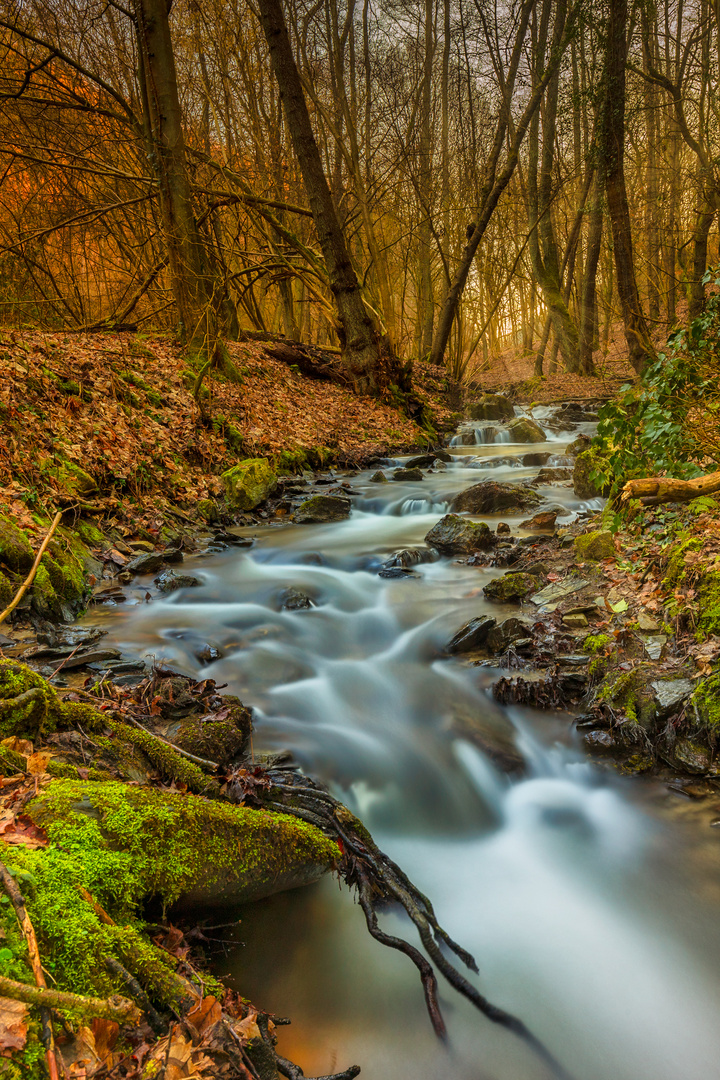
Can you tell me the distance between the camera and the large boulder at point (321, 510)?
8.69 m

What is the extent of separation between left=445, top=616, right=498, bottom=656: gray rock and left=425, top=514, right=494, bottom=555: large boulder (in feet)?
6.73

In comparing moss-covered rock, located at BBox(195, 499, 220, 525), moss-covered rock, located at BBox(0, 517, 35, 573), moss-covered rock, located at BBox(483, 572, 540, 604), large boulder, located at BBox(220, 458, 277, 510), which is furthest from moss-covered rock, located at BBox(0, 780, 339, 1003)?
large boulder, located at BBox(220, 458, 277, 510)

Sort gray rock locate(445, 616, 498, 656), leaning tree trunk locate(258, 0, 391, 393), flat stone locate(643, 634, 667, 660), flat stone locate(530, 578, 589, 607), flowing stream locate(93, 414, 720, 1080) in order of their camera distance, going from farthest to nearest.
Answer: leaning tree trunk locate(258, 0, 391, 393)
flat stone locate(530, 578, 589, 607)
gray rock locate(445, 616, 498, 656)
flat stone locate(643, 634, 667, 660)
flowing stream locate(93, 414, 720, 1080)

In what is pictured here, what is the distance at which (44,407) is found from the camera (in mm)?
7047

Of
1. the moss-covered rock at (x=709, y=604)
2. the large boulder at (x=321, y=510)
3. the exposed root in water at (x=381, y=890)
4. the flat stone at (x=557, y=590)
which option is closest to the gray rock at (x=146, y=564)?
the large boulder at (x=321, y=510)

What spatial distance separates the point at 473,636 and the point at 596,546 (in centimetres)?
154

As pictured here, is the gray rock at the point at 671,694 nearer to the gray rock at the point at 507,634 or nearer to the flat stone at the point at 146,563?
the gray rock at the point at 507,634

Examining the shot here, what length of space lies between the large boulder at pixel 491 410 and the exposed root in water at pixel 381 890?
1613cm

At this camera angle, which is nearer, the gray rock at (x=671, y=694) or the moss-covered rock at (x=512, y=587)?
the gray rock at (x=671, y=694)

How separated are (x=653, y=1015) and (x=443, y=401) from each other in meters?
16.8

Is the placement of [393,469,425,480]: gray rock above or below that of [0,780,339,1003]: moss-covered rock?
above

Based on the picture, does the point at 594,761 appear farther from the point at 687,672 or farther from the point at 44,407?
the point at 44,407

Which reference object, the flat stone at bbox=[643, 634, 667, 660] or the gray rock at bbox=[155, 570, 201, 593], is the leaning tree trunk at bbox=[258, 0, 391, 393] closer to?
the gray rock at bbox=[155, 570, 201, 593]

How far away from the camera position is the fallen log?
4691 millimetres
